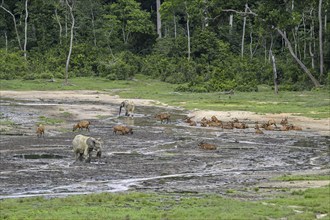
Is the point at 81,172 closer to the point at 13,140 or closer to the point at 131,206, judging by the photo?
the point at 131,206

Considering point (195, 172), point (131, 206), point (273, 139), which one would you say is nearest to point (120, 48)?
point (273, 139)

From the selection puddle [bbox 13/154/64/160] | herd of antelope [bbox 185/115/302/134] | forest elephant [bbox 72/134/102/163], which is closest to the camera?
forest elephant [bbox 72/134/102/163]

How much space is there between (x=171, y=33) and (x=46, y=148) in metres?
50.3

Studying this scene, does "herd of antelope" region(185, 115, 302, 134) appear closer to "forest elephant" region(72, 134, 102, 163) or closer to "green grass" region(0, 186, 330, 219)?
"forest elephant" region(72, 134, 102, 163)

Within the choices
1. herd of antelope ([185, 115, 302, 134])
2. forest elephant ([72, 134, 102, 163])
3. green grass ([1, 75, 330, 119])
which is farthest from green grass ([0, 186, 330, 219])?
green grass ([1, 75, 330, 119])

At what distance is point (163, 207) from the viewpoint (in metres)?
15.5

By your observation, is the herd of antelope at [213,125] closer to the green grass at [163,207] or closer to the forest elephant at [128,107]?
the forest elephant at [128,107]

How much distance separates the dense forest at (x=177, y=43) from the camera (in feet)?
185

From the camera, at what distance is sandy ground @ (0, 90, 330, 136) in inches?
1407

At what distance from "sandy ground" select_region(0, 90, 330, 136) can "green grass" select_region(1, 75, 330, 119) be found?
1042 mm

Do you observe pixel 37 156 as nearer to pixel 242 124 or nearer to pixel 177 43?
pixel 242 124

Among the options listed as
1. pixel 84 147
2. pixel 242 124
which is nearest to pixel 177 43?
pixel 242 124

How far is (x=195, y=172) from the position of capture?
2217 centimetres

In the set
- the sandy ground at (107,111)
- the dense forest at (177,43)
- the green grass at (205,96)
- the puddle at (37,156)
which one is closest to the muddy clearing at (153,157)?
the puddle at (37,156)
